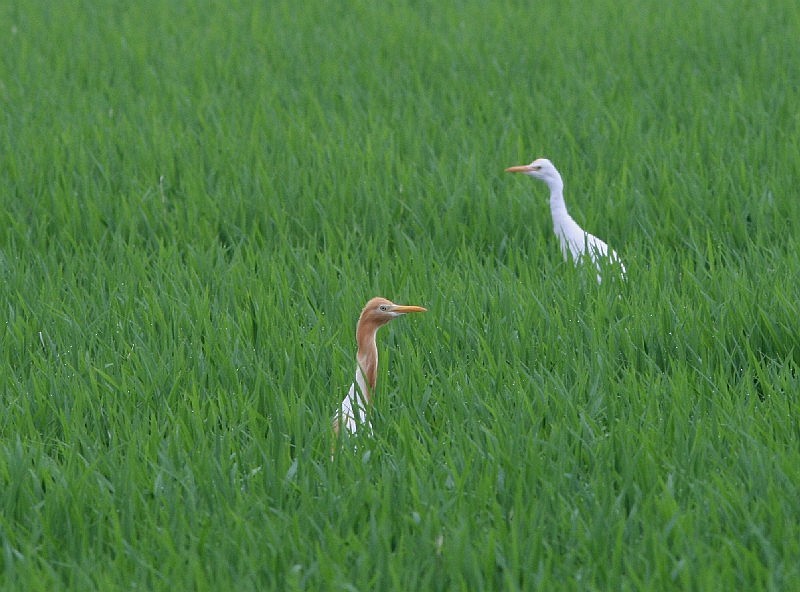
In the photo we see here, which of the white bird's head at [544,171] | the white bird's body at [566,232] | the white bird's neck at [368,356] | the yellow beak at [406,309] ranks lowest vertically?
the white bird's body at [566,232]

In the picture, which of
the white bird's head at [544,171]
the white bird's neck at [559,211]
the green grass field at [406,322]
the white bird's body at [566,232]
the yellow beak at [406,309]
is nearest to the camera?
the green grass field at [406,322]

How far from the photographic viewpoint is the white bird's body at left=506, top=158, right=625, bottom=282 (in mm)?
4758

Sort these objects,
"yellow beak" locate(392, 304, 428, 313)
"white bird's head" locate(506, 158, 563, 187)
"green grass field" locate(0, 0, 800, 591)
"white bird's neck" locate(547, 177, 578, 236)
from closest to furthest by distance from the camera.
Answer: "green grass field" locate(0, 0, 800, 591), "yellow beak" locate(392, 304, 428, 313), "white bird's neck" locate(547, 177, 578, 236), "white bird's head" locate(506, 158, 563, 187)

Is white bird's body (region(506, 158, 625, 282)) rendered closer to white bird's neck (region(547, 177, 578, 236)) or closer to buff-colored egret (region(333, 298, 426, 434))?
white bird's neck (region(547, 177, 578, 236))

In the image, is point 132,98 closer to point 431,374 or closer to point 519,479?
point 431,374

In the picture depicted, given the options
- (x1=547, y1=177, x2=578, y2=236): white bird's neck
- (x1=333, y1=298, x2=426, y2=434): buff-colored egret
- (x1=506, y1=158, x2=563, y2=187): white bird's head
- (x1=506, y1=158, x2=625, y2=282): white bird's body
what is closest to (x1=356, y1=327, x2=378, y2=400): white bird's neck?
(x1=333, y1=298, x2=426, y2=434): buff-colored egret

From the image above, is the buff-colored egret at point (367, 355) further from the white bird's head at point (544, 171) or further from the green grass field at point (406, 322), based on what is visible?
the white bird's head at point (544, 171)

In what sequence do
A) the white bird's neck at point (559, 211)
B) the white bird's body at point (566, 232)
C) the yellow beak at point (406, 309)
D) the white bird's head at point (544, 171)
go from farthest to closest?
the white bird's head at point (544, 171), the white bird's neck at point (559, 211), the white bird's body at point (566, 232), the yellow beak at point (406, 309)

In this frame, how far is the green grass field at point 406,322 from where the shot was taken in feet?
9.15

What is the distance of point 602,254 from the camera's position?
15.7 feet

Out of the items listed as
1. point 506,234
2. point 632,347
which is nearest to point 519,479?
point 632,347

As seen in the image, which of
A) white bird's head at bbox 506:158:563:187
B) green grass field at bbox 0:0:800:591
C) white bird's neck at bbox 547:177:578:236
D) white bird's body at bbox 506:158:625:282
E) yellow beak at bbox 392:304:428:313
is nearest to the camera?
green grass field at bbox 0:0:800:591

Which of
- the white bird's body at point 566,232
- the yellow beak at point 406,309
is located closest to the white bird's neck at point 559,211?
the white bird's body at point 566,232

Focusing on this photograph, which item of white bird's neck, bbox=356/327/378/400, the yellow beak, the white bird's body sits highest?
the yellow beak
